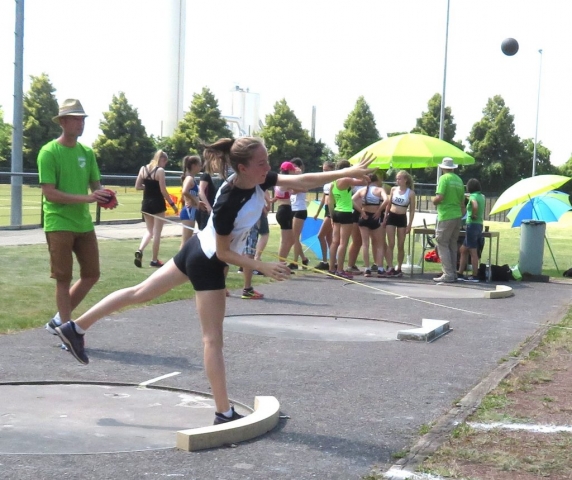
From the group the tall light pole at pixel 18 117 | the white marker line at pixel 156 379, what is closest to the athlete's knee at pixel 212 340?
the white marker line at pixel 156 379

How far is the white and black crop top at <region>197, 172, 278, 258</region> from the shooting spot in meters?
5.19

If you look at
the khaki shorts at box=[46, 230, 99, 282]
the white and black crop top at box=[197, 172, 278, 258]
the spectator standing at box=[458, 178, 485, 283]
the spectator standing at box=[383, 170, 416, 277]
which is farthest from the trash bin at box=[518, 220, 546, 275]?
the white and black crop top at box=[197, 172, 278, 258]

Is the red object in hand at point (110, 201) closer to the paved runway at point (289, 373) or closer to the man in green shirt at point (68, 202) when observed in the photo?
the man in green shirt at point (68, 202)

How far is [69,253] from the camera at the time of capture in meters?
7.63

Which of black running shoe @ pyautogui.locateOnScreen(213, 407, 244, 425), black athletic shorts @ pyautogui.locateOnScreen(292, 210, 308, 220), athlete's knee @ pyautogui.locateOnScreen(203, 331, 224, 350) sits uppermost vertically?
black athletic shorts @ pyautogui.locateOnScreen(292, 210, 308, 220)

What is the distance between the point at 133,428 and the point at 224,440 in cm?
70

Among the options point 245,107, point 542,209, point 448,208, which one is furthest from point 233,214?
point 245,107

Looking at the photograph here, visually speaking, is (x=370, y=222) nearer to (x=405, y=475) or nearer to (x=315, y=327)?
(x=315, y=327)

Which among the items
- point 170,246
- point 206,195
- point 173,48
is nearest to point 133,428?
point 206,195

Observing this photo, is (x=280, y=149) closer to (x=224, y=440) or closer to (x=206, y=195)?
(x=206, y=195)

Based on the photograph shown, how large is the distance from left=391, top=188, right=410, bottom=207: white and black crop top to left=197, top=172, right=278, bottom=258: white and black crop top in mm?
10548

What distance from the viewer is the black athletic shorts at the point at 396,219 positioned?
15945mm

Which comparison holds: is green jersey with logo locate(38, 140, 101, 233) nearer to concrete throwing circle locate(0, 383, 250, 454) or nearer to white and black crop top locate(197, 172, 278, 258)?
concrete throwing circle locate(0, 383, 250, 454)

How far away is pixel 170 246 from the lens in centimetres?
2044
